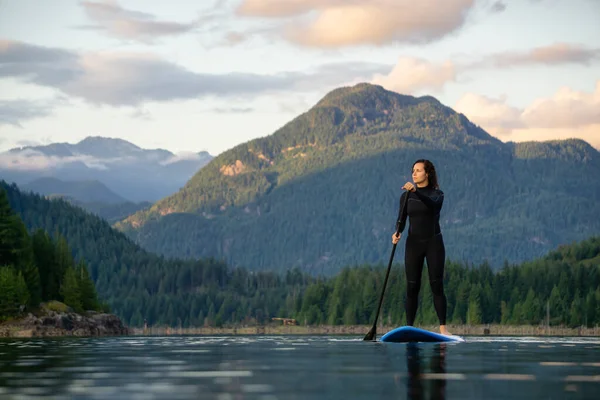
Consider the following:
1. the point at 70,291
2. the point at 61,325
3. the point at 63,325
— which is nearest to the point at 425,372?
the point at 61,325

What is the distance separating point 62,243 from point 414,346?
13178cm

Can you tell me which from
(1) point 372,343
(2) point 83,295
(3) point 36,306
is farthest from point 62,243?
(1) point 372,343

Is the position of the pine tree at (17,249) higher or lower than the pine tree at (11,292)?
higher

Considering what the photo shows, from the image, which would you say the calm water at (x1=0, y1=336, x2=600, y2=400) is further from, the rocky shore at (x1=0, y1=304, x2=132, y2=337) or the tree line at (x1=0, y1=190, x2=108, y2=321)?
the rocky shore at (x1=0, y1=304, x2=132, y2=337)

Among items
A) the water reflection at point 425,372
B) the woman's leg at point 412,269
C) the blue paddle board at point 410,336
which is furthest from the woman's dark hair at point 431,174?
Result: the water reflection at point 425,372

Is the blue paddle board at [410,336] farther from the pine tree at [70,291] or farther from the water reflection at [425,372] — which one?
the pine tree at [70,291]

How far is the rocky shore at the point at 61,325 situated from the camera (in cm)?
12444

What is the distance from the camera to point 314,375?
2039 cm

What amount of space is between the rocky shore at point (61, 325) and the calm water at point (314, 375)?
9892 centimetres

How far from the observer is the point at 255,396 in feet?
54.3

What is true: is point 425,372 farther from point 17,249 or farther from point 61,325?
point 61,325

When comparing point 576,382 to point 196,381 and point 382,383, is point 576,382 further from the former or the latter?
point 196,381

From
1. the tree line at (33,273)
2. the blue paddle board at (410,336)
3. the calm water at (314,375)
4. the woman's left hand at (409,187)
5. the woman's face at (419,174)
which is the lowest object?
the calm water at (314,375)

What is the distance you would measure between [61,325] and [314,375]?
117243 millimetres
